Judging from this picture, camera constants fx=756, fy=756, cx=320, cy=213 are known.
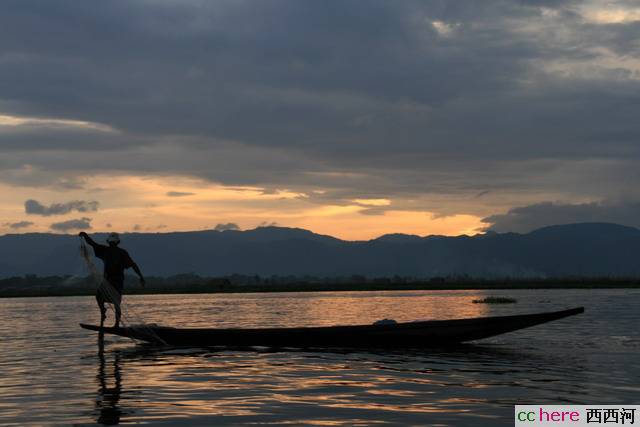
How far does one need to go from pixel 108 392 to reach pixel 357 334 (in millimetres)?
9893

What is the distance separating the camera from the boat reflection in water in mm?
13391

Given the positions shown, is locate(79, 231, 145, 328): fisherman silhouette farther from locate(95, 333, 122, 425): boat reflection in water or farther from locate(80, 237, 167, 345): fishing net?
locate(95, 333, 122, 425): boat reflection in water

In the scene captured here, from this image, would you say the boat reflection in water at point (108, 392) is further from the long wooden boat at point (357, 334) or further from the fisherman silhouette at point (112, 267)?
the long wooden boat at point (357, 334)

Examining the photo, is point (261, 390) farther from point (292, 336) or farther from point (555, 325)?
point (555, 325)

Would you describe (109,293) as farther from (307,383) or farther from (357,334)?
(307,383)

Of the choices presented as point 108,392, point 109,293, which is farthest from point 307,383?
point 109,293

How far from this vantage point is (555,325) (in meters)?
35.5

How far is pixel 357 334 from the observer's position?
79.4ft

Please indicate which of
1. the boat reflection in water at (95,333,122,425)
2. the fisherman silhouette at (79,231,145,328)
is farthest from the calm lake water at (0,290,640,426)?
the fisherman silhouette at (79,231,145,328)

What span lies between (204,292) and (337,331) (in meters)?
110

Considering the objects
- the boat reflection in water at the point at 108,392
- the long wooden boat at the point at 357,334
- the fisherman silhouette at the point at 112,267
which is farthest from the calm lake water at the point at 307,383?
the fisherman silhouette at the point at 112,267

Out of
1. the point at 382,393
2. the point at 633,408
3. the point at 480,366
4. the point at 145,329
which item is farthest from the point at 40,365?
the point at 633,408

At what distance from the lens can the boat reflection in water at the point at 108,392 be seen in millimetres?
13391

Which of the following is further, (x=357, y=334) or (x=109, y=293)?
(x=109, y=293)
